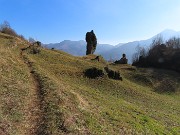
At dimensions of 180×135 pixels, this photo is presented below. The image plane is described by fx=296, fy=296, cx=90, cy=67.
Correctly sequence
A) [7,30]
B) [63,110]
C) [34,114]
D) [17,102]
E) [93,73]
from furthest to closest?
[7,30]
[93,73]
[17,102]
[63,110]
[34,114]

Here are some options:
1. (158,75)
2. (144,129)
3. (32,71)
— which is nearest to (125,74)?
(158,75)

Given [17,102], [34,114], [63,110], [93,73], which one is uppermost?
[93,73]

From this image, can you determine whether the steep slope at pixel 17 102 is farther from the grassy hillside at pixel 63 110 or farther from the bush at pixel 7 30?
the bush at pixel 7 30

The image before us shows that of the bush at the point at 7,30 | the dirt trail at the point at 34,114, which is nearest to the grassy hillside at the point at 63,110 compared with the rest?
the dirt trail at the point at 34,114

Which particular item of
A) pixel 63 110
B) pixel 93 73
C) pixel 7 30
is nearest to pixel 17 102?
pixel 63 110

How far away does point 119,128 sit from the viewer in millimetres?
28625

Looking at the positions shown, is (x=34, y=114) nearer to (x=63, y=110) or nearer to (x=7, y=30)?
(x=63, y=110)

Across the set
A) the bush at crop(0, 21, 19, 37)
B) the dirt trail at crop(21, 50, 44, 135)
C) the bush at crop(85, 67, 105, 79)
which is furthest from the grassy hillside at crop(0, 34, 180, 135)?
the bush at crop(0, 21, 19, 37)

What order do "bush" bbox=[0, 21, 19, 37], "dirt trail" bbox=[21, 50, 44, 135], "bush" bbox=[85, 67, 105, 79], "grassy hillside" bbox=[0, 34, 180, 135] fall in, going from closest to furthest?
"dirt trail" bbox=[21, 50, 44, 135] < "grassy hillside" bbox=[0, 34, 180, 135] < "bush" bbox=[85, 67, 105, 79] < "bush" bbox=[0, 21, 19, 37]

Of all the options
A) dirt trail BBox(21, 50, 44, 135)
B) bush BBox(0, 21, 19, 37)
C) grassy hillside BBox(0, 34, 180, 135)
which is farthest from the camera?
bush BBox(0, 21, 19, 37)

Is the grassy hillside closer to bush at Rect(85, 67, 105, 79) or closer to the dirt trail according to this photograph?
the dirt trail

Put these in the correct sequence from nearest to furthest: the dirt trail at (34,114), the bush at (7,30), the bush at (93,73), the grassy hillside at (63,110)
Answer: the dirt trail at (34,114), the grassy hillside at (63,110), the bush at (93,73), the bush at (7,30)

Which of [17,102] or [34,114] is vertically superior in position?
[17,102]

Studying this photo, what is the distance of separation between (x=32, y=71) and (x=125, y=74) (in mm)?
34193
